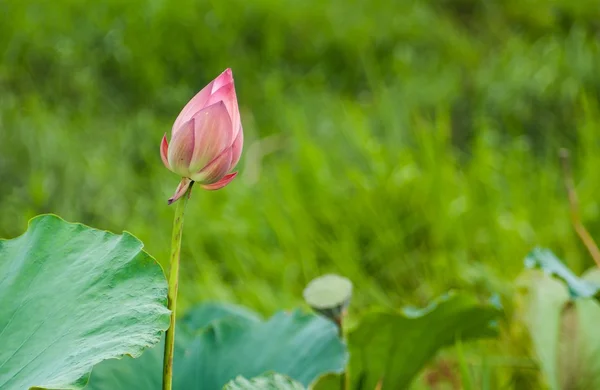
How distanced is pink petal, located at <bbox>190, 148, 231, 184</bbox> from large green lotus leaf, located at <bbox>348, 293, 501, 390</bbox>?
0.27 m

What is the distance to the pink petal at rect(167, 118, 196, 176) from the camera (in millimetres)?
480

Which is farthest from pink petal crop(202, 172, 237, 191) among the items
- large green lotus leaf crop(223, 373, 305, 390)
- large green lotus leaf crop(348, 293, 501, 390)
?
large green lotus leaf crop(348, 293, 501, 390)

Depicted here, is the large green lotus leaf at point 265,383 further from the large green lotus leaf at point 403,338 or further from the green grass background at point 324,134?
the green grass background at point 324,134

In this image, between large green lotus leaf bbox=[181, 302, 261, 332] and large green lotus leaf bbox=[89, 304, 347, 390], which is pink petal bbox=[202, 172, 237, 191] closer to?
large green lotus leaf bbox=[89, 304, 347, 390]

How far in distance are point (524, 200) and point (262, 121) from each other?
1.52 meters

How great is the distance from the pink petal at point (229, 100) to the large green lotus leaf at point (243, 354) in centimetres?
24

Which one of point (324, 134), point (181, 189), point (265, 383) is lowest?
point (265, 383)

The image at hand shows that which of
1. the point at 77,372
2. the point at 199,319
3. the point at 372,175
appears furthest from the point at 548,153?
the point at 77,372

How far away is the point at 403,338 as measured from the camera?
73 cm

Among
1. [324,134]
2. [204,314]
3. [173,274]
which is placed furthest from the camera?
[324,134]

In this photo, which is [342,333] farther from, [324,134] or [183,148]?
[324,134]

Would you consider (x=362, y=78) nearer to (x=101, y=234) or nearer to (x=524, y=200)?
(x=524, y=200)

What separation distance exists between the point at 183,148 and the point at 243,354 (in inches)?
10.5

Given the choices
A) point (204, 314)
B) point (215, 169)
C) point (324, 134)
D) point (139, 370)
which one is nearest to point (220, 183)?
point (215, 169)
